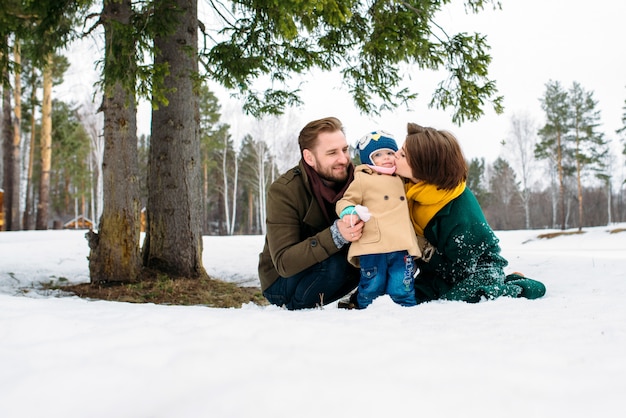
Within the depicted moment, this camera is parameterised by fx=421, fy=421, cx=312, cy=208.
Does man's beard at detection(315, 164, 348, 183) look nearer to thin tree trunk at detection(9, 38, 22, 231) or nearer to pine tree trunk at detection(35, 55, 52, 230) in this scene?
pine tree trunk at detection(35, 55, 52, 230)

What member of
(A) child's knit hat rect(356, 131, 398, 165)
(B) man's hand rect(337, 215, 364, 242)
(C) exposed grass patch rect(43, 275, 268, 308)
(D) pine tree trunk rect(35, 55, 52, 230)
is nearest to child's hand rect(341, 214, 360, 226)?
(B) man's hand rect(337, 215, 364, 242)

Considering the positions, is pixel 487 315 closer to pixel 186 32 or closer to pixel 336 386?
pixel 336 386

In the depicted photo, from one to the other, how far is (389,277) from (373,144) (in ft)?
3.02

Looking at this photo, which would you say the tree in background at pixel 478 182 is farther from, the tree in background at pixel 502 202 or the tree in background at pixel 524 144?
the tree in background at pixel 524 144

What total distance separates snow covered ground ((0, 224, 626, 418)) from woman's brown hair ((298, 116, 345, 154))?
1323 mm

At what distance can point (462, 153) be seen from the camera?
2857 mm

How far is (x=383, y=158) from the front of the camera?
2.91m

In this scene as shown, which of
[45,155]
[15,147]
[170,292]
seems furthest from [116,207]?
[15,147]

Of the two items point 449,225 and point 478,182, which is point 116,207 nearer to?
point 449,225

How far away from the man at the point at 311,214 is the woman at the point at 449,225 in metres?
0.47

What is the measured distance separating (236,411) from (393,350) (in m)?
0.59

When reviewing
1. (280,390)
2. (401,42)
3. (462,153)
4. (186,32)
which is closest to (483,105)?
(401,42)

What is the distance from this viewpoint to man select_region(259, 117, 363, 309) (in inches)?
114

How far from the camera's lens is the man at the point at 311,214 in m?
2.91
